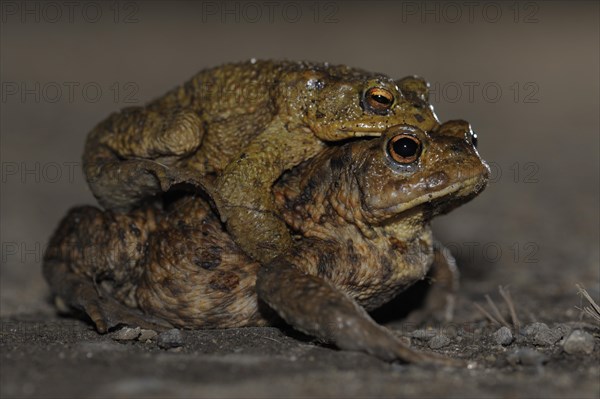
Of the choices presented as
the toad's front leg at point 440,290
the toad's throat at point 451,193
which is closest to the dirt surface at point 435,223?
the toad's front leg at point 440,290

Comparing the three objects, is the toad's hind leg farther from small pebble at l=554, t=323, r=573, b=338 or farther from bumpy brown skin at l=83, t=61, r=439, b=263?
small pebble at l=554, t=323, r=573, b=338

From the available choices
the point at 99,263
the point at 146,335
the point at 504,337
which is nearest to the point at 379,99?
the point at 504,337

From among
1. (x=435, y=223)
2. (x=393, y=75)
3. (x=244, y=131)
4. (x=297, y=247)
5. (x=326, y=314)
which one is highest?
(x=244, y=131)

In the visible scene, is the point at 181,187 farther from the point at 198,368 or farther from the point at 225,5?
the point at 225,5

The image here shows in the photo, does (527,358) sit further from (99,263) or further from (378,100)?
(99,263)

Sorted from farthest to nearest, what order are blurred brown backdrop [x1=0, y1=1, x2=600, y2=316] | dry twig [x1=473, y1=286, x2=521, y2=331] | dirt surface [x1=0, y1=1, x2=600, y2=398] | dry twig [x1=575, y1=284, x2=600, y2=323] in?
blurred brown backdrop [x1=0, y1=1, x2=600, y2=316] < dry twig [x1=473, y1=286, x2=521, y2=331] < dry twig [x1=575, y1=284, x2=600, y2=323] < dirt surface [x1=0, y1=1, x2=600, y2=398]

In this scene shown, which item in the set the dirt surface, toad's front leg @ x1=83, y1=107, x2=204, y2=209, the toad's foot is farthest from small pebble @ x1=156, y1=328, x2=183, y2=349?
toad's front leg @ x1=83, y1=107, x2=204, y2=209

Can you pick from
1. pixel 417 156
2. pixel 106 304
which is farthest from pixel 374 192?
pixel 106 304
